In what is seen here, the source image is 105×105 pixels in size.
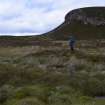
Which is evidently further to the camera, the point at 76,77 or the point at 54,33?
the point at 54,33

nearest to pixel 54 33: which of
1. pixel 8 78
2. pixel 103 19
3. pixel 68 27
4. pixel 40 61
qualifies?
pixel 68 27

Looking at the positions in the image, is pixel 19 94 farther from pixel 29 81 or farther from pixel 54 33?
pixel 54 33

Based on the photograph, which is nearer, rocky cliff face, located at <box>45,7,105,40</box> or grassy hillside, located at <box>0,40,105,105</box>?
grassy hillside, located at <box>0,40,105,105</box>

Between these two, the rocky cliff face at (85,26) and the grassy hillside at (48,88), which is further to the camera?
the rocky cliff face at (85,26)

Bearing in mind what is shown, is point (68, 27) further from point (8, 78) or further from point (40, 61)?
point (8, 78)

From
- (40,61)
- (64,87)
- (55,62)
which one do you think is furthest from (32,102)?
(40,61)

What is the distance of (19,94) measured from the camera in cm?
1800

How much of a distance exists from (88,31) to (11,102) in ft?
571

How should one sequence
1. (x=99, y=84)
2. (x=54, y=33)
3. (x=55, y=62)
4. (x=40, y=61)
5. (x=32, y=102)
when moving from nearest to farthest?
(x=32, y=102) < (x=99, y=84) < (x=55, y=62) < (x=40, y=61) < (x=54, y=33)

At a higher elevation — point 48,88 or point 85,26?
point 48,88

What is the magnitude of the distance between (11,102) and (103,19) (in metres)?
180

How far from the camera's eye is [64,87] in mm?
19438

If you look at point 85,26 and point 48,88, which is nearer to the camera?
point 48,88

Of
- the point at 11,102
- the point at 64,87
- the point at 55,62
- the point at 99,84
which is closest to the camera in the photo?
Result: the point at 11,102
